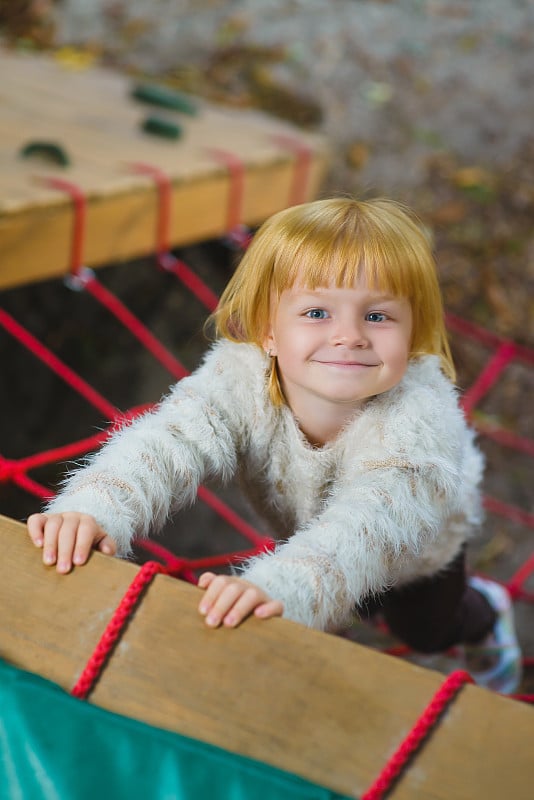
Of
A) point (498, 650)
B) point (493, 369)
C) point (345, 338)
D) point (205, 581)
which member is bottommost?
point (498, 650)

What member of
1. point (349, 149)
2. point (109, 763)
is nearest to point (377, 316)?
point (109, 763)

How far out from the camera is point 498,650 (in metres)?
1.40

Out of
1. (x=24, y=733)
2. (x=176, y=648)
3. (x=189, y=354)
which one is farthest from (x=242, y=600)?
(x=189, y=354)

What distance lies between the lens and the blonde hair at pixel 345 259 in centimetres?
77

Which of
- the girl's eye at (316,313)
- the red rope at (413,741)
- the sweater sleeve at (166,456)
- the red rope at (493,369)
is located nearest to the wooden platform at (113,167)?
the red rope at (493,369)

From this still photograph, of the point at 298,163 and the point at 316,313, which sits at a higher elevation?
the point at 316,313

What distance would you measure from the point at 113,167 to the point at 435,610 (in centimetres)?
97

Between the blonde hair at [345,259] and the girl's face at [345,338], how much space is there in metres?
0.01

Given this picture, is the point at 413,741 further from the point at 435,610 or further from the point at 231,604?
the point at 435,610

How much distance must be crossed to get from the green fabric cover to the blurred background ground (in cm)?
112

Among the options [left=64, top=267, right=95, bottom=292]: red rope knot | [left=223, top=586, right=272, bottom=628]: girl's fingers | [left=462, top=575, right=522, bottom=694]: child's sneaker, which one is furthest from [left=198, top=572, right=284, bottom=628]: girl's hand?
[left=64, top=267, right=95, bottom=292]: red rope knot

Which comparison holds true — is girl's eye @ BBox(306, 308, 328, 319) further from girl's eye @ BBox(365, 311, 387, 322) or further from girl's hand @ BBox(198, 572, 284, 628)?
girl's hand @ BBox(198, 572, 284, 628)

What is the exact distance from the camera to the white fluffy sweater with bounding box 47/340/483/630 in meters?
0.75

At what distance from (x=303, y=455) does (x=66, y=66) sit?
5.55ft
